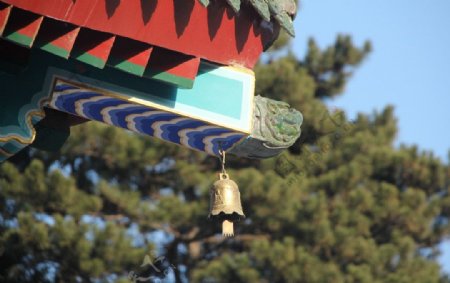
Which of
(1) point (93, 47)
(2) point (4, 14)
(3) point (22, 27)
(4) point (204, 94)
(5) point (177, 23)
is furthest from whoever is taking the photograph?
(4) point (204, 94)

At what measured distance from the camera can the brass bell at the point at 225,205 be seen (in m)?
8.94

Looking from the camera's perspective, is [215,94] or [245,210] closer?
[215,94]

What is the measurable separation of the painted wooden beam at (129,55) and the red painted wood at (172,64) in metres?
0.16

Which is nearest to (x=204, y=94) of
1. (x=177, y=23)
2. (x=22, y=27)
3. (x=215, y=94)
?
(x=215, y=94)

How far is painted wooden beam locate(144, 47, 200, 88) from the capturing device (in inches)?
323

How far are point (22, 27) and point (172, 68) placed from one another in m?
1.05

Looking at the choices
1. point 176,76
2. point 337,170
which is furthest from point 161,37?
point 337,170

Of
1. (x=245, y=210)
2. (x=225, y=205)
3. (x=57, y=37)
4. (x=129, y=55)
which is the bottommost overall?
(x=225, y=205)

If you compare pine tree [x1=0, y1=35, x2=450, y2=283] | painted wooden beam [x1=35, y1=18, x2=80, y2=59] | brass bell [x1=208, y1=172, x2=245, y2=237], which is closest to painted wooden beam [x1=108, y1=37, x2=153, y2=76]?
painted wooden beam [x1=35, y1=18, x2=80, y2=59]

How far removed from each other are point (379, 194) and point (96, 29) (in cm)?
1339

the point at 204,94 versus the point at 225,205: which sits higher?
the point at 204,94

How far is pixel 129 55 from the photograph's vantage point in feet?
26.5

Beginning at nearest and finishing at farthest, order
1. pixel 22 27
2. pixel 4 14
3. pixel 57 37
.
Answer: pixel 4 14 → pixel 22 27 → pixel 57 37

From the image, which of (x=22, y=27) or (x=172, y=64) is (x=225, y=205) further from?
(x=22, y=27)
